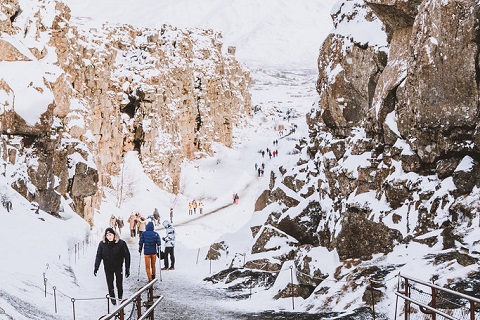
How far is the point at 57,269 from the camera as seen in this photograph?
1405cm

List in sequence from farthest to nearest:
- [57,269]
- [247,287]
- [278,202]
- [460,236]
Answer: [278,202]
[247,287]
[57,269]
[460,236]

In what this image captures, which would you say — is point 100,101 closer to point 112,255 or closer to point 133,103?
point 133,103

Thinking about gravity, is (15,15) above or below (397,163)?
above

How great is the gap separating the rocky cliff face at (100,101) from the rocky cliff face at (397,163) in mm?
12139

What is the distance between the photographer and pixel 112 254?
426 inches

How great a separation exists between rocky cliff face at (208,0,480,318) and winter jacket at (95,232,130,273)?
421cm

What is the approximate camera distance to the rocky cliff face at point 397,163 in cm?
1168

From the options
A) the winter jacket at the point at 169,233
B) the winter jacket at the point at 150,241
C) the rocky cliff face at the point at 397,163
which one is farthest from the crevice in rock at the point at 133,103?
the winter jacket at the point at 150,241

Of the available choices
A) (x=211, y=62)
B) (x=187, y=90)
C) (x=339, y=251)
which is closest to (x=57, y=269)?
(x=339, y=251)

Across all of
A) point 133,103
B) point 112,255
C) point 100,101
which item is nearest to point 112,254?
point 112,255

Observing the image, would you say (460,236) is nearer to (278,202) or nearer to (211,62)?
(278,202)

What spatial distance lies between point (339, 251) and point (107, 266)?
6368 millimetres

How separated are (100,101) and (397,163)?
41832 millimetres

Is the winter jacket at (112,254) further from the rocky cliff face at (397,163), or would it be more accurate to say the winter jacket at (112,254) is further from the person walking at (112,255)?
the rocky cliff face at (397,163)
